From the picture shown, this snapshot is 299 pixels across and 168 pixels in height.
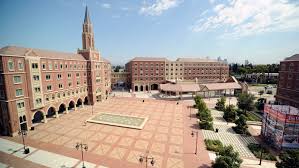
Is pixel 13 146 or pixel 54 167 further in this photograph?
pixel 13 146

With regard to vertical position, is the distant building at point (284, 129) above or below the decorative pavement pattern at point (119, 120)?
above

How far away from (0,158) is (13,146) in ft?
10.7

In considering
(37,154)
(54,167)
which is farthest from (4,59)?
(54,167)

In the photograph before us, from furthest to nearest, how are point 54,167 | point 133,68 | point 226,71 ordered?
1. point 226,71
2. point 133,68
3. point 54,167

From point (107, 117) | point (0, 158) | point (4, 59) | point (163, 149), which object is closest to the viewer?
point (0, 158)

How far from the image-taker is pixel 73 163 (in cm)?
2045

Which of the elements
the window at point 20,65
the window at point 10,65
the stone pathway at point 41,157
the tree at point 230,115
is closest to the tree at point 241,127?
the tree at point 230,115

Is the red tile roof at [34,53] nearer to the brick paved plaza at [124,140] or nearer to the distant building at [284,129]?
the brick paved plaza at [124,140]

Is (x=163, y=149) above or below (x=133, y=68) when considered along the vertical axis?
below

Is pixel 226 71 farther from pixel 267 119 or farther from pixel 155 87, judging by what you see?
pixel 267 119

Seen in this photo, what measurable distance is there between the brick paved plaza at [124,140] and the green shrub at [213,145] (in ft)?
3.10

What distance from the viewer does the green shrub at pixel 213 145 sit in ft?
77.3

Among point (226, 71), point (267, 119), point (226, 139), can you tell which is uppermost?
point (226, 71)

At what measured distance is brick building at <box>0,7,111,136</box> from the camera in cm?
2817
